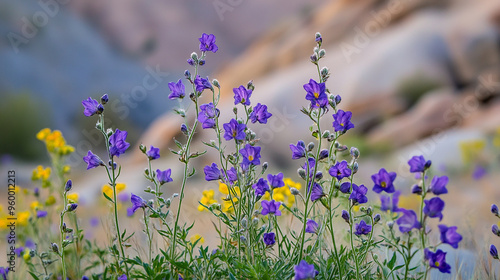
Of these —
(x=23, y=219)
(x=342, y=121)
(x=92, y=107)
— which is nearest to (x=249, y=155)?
(x=342, y=121)

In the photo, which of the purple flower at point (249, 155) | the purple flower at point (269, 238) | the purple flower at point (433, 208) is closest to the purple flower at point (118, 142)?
the purple flower at point (249, 155)

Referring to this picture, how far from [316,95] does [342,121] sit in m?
0.11

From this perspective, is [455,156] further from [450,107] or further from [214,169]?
[214,169]

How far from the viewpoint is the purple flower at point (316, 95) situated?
1468 mm

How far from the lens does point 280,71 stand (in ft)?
37.5

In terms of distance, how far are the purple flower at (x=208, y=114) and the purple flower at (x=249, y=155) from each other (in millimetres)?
148

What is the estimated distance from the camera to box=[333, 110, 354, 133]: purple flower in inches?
57.4

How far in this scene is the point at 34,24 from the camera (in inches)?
675

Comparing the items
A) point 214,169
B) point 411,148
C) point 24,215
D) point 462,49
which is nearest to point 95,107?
point 214,169

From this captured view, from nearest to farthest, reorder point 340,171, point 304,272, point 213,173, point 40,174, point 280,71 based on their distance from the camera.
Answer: point 304,272, point 340,171, point 213,173, point 40,174, point 280,71

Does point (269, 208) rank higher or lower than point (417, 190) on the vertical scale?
higher

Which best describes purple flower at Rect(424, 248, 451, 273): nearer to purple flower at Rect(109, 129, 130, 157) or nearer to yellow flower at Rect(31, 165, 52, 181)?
purple flower at Rect(109, 129, 130, 157)

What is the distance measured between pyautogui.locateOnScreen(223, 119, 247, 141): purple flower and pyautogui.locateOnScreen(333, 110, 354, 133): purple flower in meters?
0.27

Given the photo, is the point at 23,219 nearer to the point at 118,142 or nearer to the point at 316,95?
the point at 118,142
